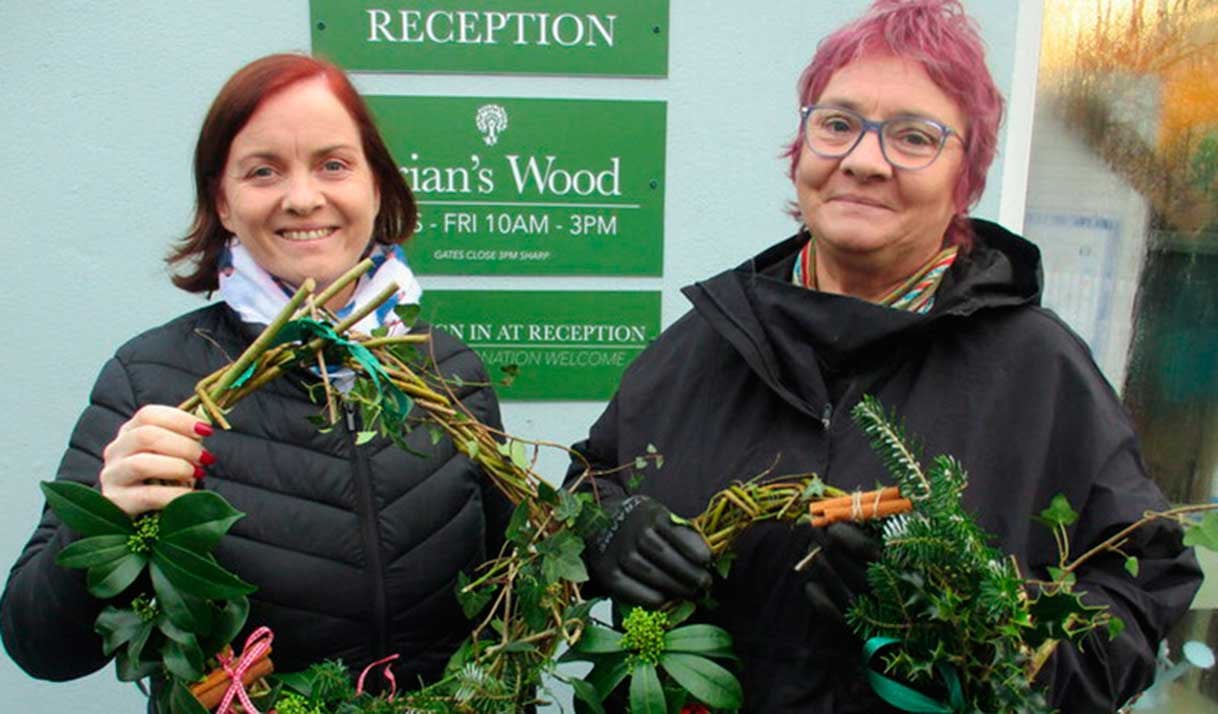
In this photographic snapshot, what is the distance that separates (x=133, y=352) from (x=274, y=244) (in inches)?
9.8

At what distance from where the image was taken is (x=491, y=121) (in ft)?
7.64

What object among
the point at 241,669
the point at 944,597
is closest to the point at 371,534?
the point at 241,669

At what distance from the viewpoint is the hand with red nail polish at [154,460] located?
106cm

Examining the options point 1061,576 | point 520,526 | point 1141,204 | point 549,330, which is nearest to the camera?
point 1061,576

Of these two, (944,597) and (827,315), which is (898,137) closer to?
(827,315)

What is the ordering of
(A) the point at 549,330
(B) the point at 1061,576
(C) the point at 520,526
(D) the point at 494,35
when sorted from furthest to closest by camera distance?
(A) the point at 549,330, (D) the point at 494,35, (C) the point at 520,526, (B) the point at 1061,576

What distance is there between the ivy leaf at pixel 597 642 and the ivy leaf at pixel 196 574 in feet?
1.30

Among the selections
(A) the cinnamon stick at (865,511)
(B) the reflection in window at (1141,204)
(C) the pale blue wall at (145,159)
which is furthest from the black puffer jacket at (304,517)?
(B) the reflection in window at (1141,204)

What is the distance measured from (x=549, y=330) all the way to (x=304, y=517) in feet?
3.81

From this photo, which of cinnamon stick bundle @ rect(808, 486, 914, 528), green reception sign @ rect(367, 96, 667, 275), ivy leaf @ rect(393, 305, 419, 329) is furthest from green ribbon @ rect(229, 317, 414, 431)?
green reception sign @ rect(367, 96, 667, 275)

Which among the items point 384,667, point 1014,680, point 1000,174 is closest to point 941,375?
point 1014,680

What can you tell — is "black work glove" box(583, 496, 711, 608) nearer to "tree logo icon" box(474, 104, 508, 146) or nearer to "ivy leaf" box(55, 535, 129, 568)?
"ivy leaf" box(55, 535, 129, 568)

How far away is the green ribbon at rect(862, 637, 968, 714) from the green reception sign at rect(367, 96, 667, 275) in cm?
147

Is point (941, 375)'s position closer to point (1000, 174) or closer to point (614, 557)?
point (614, 557)
